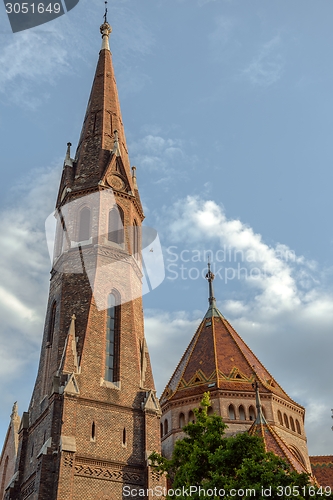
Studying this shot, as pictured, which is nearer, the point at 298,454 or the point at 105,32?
the point at 298,454

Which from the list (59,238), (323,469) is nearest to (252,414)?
(323,469)

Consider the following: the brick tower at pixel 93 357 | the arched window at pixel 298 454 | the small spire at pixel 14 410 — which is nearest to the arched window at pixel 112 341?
the brick tower at pixel 93 357

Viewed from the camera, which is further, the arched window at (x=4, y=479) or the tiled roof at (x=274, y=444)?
the arched window at (x=4, y=479)

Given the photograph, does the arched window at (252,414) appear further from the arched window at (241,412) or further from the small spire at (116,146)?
the small spire at (116,146)

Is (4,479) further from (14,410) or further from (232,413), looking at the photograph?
(232,413)

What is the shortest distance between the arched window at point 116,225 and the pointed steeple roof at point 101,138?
1928 mm

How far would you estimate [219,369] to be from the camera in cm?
3706

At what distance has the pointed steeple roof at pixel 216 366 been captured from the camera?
36219 millimetres

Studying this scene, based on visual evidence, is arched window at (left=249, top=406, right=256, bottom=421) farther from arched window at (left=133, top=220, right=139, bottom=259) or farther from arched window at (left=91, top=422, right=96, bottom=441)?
arched window at (left=91, top=422, right=96, bottom=441)

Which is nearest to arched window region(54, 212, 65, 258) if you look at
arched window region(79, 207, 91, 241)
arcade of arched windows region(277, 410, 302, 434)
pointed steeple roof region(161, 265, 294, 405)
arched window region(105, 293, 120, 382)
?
arched window region(79, 207, 91, 241)

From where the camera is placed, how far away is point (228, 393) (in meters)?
35.3

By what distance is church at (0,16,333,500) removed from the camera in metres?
25.5

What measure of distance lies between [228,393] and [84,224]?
41.9ft

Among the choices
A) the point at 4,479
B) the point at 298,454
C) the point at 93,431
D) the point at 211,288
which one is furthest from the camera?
the point at 211,288
